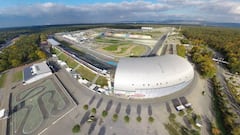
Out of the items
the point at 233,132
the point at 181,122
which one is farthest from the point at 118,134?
the point at 233,132

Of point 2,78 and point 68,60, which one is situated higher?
point 68,60

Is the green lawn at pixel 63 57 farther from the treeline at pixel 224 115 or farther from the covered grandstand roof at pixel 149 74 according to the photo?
the treeline at pixel 224 115

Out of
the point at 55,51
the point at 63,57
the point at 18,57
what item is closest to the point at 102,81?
the point at 63,57

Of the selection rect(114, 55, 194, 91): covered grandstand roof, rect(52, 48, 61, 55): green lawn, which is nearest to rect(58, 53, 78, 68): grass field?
rect(52, 48, 61, 55): green lawn

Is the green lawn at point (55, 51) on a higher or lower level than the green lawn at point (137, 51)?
lower

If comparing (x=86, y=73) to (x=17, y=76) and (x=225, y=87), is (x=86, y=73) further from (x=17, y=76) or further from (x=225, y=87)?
(x=225, y=87)

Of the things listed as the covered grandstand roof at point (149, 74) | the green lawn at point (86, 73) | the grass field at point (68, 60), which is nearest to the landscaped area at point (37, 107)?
the green lawn at point (86, 73)
